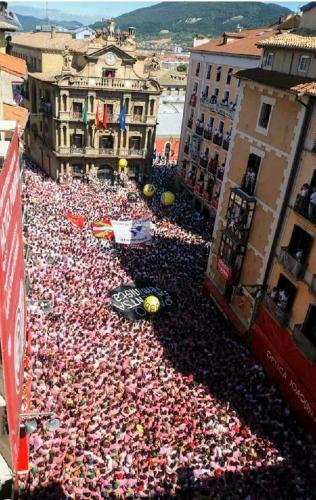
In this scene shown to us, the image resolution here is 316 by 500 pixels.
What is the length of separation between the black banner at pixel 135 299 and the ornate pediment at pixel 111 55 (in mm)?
26553

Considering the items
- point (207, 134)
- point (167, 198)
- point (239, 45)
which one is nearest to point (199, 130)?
point (207, 134)

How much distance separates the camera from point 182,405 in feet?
64.7

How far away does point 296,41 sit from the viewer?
67.7 feet

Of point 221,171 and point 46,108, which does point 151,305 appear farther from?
point 46,108

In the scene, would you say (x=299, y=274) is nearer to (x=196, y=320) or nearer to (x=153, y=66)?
(x=196, y=320)

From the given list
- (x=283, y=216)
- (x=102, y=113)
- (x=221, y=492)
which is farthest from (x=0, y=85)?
(x=102, y=113)

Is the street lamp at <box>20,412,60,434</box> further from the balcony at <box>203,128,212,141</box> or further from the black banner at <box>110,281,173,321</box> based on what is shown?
the balcony at <box>203,128,212,141</box>

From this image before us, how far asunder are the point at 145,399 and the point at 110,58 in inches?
1434

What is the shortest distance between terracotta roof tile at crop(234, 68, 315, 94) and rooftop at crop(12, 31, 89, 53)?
27.2m

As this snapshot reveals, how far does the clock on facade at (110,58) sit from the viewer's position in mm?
43781

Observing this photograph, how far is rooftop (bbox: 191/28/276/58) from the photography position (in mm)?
36406

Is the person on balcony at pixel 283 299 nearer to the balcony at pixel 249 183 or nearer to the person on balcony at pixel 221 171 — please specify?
the balcony at pixel 249 183

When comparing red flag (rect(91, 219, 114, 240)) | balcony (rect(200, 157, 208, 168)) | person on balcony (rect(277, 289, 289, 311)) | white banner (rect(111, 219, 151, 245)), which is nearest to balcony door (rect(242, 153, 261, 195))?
person on balcony (rect(277, 289, 289, 311))

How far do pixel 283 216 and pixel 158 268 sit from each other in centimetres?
1243
